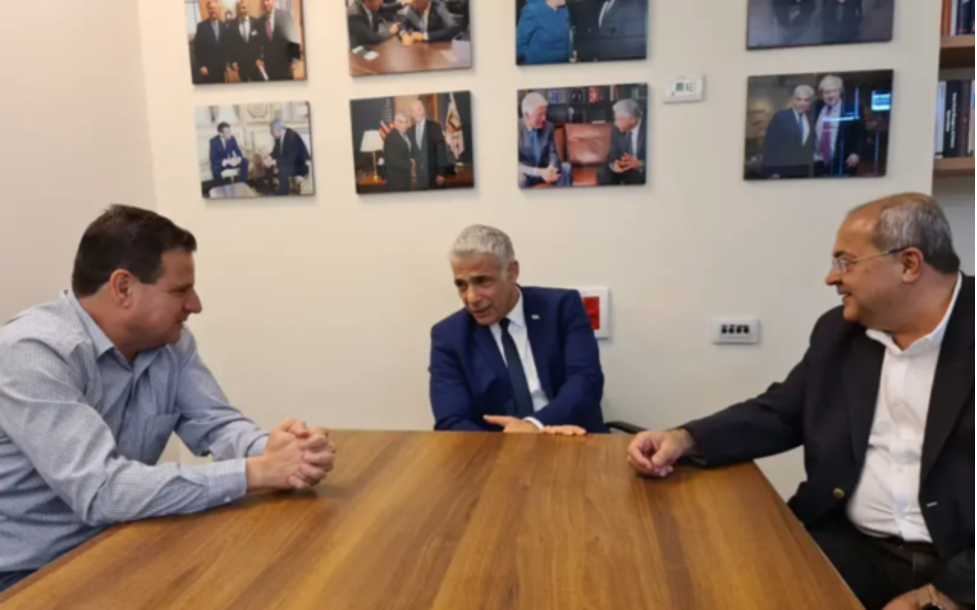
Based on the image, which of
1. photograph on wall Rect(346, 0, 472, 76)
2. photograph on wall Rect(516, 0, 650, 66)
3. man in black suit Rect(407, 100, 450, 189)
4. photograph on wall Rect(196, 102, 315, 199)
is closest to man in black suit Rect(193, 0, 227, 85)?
photograph on wall Rect(196, 102, 315, 199)

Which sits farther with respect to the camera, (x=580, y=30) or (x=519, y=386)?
(x=580, y=30)

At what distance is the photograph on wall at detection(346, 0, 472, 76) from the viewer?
2275 mm

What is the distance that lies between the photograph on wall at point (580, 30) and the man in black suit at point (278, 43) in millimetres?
805

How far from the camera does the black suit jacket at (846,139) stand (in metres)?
2.12

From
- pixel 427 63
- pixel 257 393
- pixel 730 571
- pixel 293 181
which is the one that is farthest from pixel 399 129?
pixel 730 571

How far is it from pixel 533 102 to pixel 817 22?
3.02 feet

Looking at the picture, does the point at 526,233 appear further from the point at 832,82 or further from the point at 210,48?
the point at 210,48

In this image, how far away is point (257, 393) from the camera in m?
2.62

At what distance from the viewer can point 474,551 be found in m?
1.00

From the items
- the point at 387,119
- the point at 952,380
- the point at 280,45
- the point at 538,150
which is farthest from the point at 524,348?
the point at 952,380

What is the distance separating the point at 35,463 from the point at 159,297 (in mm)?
371

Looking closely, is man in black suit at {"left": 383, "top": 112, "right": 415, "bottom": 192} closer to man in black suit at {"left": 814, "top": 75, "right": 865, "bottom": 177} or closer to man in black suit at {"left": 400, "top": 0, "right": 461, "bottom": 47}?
man in black suit at {"left": 400, "top": 0, "right": 461, "bottom": 47}

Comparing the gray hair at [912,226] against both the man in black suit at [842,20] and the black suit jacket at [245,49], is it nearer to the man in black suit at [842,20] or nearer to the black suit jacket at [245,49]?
the man in black suit at [842,20]

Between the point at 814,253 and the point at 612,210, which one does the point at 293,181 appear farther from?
the point at 814,253
